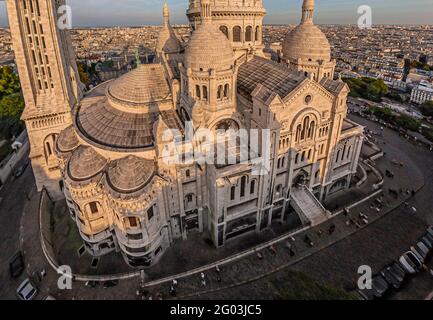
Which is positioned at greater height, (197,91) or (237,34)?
(237,34)

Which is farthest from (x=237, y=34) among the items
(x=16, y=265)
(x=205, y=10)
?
(x=16, y=265)

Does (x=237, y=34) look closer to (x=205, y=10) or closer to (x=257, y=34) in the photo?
(x=257, y=34)

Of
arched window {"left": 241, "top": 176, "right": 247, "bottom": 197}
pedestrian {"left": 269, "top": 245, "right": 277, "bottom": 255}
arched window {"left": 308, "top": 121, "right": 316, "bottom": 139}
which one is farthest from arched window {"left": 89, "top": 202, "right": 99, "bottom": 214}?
arched window {"left": 308, "top": 121, "right": 316, "bottom": 139}

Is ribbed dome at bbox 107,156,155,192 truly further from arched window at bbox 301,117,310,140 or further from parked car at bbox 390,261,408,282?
parked car at bbox 390,261,408,282

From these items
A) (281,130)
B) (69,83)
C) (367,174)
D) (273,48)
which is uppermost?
(273,48)

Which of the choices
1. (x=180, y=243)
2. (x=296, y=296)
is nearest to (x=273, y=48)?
(x=180, y=243)

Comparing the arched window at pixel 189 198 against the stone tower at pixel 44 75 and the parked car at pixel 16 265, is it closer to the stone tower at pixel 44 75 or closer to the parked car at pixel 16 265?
the parked car at pixel 16 265
